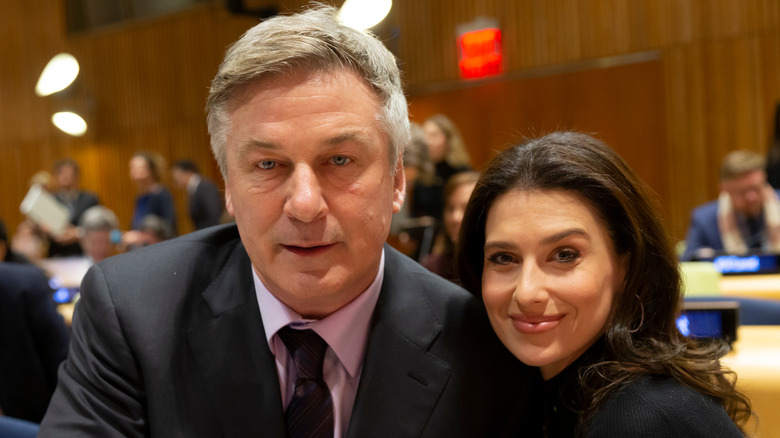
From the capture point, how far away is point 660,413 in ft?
4.41

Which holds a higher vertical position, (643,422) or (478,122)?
(478,122)

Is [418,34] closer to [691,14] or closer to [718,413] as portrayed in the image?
[691,14]

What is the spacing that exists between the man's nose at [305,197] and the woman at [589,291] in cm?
39

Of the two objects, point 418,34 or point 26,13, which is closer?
point 418,34

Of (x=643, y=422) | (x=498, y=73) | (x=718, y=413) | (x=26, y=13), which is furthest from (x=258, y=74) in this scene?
(x=26, y=13)

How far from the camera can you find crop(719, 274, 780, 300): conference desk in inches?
135

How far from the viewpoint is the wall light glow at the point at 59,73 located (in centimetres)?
1097

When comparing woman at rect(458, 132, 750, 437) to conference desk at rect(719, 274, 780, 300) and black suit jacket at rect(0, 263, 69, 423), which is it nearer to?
conference desk at rect(719, 274, 780, 300)

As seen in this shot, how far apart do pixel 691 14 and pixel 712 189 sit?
5.35 feet

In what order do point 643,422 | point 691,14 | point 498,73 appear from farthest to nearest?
point 498,73 → point 691,14 → point 643,422

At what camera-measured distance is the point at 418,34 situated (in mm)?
8438

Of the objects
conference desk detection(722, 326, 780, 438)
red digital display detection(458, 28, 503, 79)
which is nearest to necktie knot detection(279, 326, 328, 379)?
conference desk detection(722, 326, 780, 438)

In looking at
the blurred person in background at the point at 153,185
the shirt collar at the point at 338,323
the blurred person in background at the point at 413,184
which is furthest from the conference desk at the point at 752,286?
the blurred person in background at the point at 153,185

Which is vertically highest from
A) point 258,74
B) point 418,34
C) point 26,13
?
point 26,13
